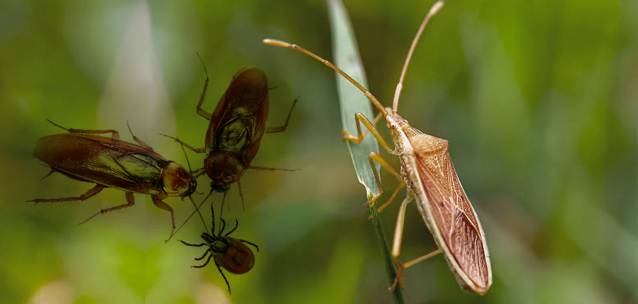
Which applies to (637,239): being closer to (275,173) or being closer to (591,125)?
(591,125)

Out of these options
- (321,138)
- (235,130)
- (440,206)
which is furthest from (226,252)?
(321,138)

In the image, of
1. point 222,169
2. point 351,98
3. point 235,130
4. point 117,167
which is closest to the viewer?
point 117,167

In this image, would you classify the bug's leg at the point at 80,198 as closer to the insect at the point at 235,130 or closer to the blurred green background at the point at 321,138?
the blurred green background at the point at 321,138

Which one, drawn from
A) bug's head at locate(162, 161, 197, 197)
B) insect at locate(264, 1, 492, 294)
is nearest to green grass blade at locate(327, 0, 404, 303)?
insect at locate(264, 1, 492, 294)

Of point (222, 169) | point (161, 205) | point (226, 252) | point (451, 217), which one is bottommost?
point (451, 217)

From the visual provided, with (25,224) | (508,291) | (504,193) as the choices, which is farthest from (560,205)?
(25,224)

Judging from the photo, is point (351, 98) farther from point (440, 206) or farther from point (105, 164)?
point (105, 164)
